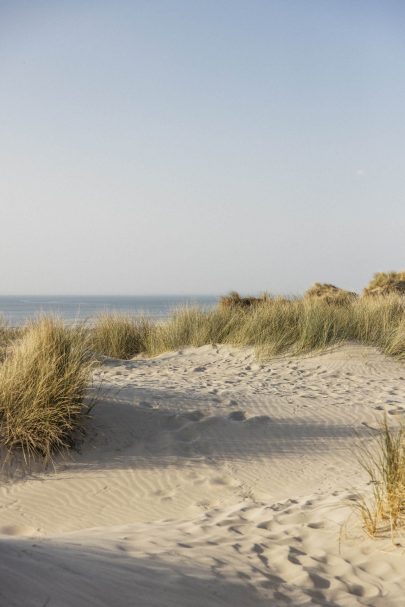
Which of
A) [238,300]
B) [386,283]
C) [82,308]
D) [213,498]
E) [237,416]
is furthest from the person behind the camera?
[82,308]

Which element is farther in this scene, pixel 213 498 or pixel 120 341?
pixel 120 341

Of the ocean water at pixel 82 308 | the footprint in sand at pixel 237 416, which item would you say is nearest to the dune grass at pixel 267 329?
the ocean water at pixel 82 308

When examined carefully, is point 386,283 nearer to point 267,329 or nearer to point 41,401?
point 267,329

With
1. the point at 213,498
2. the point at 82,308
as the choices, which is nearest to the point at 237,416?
the point at 213,498

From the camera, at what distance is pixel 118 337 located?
14023 millimetres

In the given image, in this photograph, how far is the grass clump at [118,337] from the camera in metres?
13.9

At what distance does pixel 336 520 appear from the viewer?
428cm

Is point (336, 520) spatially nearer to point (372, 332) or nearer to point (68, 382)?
point (68, 382)

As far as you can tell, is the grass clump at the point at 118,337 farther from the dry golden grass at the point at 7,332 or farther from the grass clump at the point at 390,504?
the grass clump at the point at 390,504

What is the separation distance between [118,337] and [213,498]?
8.86 meters

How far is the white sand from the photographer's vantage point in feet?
9.85

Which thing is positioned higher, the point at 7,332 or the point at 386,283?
the point at 386,283

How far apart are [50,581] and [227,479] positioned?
3.46 m

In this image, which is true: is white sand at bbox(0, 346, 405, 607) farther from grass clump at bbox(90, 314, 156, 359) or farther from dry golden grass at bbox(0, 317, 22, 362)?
grass clump at bbox(90, 314, 156, 359)
